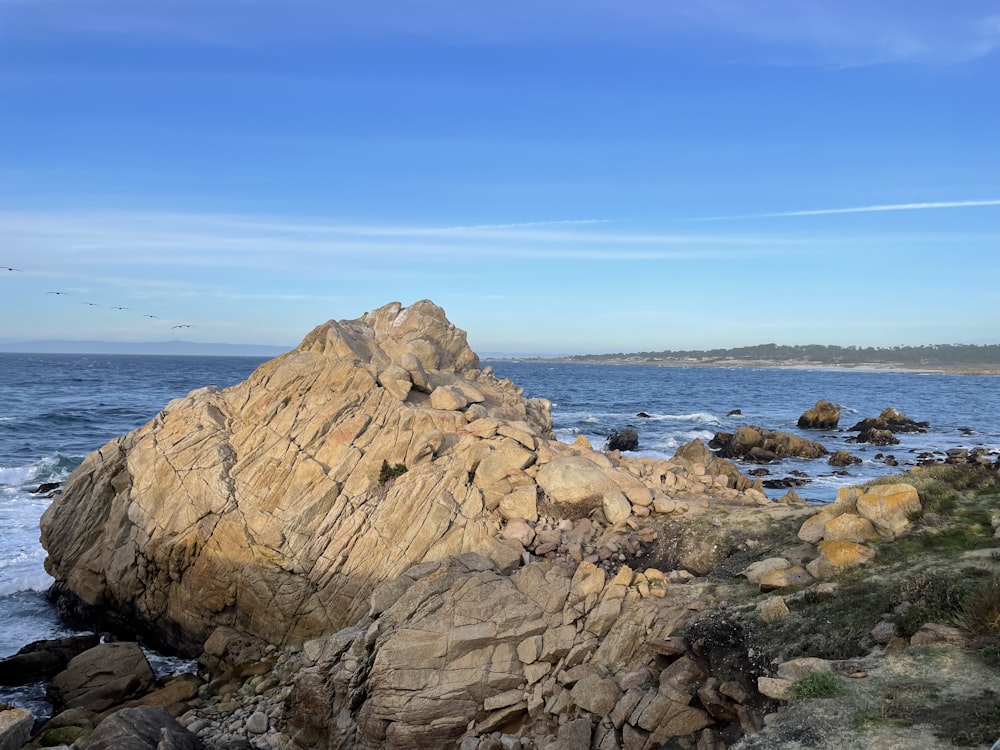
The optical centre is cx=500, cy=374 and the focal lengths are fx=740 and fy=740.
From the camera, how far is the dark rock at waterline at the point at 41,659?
59.2 feet

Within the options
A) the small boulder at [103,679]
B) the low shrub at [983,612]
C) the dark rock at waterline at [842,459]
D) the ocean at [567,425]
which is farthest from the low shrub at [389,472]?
the dark rock at waterline at [842,459]

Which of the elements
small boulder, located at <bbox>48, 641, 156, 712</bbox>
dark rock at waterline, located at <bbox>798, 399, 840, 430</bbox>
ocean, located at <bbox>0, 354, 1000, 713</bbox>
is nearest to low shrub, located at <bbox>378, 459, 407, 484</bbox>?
small boulder, located at <bbox>48, 641, 156, 712</bbox>

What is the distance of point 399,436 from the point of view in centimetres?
2023

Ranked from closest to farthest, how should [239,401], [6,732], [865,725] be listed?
[865,725]
[6,732]
[239,401]

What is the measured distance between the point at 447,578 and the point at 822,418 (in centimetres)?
5773

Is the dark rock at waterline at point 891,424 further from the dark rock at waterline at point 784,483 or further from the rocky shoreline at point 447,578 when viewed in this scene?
the rocky shoreline at point 447,578

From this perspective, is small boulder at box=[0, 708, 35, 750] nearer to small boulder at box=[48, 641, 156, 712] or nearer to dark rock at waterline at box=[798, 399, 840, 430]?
small boulder at box=[48, 641, 156, 712]

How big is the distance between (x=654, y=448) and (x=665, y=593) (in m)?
37.4

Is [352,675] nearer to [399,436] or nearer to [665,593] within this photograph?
[665,593]

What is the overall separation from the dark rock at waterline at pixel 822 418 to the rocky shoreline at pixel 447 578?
154ft

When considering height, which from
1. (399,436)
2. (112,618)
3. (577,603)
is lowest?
(112,618)

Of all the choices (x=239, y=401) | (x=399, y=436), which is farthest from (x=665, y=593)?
(x=239, y=401)

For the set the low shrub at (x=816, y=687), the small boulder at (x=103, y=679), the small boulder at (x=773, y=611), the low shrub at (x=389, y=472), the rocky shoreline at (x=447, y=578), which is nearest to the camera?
the low shrub at (x=816, y=687)

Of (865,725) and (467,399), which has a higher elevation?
(467,399)
